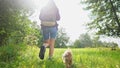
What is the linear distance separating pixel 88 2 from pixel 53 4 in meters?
19.0

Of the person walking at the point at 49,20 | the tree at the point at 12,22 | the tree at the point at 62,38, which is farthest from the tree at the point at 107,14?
the tree at the point at 62,38

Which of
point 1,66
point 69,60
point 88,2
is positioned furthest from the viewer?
point 88,2

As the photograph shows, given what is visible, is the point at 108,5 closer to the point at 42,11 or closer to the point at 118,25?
the point at 118,25

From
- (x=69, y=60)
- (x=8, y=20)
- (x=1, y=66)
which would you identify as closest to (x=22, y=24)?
(x=8, y=20)

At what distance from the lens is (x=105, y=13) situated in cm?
2773

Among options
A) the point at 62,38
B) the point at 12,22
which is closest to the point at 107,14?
the point at 12,22

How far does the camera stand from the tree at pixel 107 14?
2755 cm

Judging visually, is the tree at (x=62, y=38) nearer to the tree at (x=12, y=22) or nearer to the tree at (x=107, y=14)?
the tree at (x=107, y=14)

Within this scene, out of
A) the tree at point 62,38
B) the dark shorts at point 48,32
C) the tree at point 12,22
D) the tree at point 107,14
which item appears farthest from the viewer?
the tree at point 62,38

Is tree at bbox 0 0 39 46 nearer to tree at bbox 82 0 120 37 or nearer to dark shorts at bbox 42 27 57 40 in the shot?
dark shorts at bbox 42 27 57 40

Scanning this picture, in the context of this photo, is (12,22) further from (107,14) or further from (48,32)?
(107,14)

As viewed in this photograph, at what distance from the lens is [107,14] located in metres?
27.9

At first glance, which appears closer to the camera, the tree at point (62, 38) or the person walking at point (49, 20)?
the person walking at point (49, 20)

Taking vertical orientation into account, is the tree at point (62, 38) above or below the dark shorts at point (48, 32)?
below
